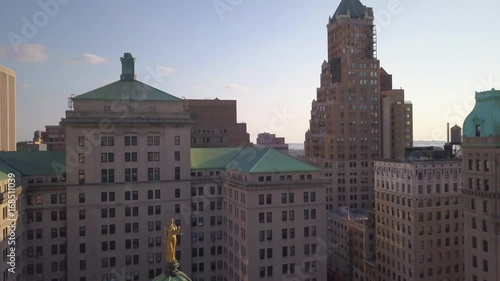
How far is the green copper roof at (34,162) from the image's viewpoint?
8062 centimetres

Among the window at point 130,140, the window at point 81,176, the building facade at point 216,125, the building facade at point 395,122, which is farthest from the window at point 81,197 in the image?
the building facade at point 395,122

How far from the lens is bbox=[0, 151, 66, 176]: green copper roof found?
8062 cm

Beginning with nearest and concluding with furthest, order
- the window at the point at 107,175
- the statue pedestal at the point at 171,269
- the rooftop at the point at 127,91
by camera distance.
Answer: the statue pedestal at the point at 171,269 < the window at the point at 107,175 < the rooftop at the point at 127,91

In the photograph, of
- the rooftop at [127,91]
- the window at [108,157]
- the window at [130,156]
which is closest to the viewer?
the window at [108,157]

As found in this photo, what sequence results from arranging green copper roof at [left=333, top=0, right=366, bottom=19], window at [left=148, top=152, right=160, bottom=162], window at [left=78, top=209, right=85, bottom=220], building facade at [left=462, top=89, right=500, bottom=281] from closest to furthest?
building facade at [left=462, top=89, right=500, bottom=281] < window at [left=78, top=209, right=85, bottom=220] < window at [left=148, top=152, right=160, bottom=162] < green copper roof at [left=333, top=0, right=366, bottom=19]

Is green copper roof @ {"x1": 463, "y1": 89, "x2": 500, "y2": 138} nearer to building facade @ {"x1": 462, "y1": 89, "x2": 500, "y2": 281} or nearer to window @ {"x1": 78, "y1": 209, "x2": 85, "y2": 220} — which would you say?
building facade @ {"x1": 462, "y1": 89, "x2": 500, "y2": 281}

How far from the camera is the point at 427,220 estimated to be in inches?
3740

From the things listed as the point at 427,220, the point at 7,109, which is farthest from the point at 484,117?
the point at 7,109

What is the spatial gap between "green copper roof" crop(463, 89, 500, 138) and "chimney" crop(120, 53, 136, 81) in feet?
220

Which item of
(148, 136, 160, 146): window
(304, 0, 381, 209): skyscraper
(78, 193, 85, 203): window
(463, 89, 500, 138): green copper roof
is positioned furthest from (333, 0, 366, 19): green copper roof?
(78, 193, 85, 203): window

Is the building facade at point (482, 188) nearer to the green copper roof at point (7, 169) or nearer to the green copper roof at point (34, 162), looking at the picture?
the green copper roof at point (34, 162)

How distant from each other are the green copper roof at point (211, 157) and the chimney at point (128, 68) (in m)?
21.6

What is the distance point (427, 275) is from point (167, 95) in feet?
226

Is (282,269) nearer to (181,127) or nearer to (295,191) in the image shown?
(295,191)
